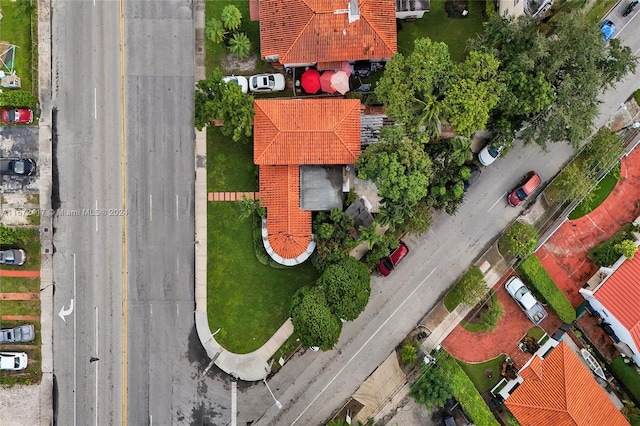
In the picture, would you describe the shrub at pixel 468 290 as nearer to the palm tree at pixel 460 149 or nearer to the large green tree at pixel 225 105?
the palm tree at pixel 460 149

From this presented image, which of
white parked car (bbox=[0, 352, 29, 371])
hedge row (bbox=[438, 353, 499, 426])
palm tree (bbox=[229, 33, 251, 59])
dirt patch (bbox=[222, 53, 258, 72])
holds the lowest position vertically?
hedge row (bbox=[438, 353, 499, 426])

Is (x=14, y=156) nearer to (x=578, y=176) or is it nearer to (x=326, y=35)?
(x=326, y=35)

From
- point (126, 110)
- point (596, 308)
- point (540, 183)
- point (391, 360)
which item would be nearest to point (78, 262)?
point (126, 110)

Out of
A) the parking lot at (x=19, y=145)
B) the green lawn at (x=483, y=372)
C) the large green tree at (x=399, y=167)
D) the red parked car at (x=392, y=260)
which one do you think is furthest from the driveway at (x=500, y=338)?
the parking lot at (x=19, y=145)

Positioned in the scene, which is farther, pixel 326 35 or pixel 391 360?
Result: pixel 391 360

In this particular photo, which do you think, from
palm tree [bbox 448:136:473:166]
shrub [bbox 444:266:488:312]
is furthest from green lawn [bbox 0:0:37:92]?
shrub [bbox 444:266:488:312]

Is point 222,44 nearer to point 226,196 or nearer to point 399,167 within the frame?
point 226,196

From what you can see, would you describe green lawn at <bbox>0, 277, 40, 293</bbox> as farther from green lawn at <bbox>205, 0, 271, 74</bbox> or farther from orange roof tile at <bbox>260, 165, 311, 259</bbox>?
green lawn at <bbox>205, 0, 271, 74</bbox>
